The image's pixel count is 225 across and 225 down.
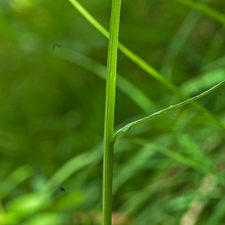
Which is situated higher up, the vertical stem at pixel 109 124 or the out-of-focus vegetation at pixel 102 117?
the out-of-focus vegetation at pixel 102 117

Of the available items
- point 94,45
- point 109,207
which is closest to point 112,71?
point 109,207

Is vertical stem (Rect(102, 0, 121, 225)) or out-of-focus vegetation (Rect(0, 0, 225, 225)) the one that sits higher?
out-of-focus vegetation (Rect(0, 0, 225, 225))

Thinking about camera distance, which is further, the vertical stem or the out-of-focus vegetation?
the out-of-focus vegetation

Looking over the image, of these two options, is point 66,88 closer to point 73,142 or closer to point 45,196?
point 73,142

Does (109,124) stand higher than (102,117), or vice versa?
(102,117)

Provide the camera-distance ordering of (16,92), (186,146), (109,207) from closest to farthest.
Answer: (109,207)
(186,146)
(16,92)

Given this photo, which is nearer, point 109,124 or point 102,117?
point 109,124

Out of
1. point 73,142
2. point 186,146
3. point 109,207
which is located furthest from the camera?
point 73,142

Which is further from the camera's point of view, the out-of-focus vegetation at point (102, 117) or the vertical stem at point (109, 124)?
the out-of-focus vegetation at point (102, 117)
